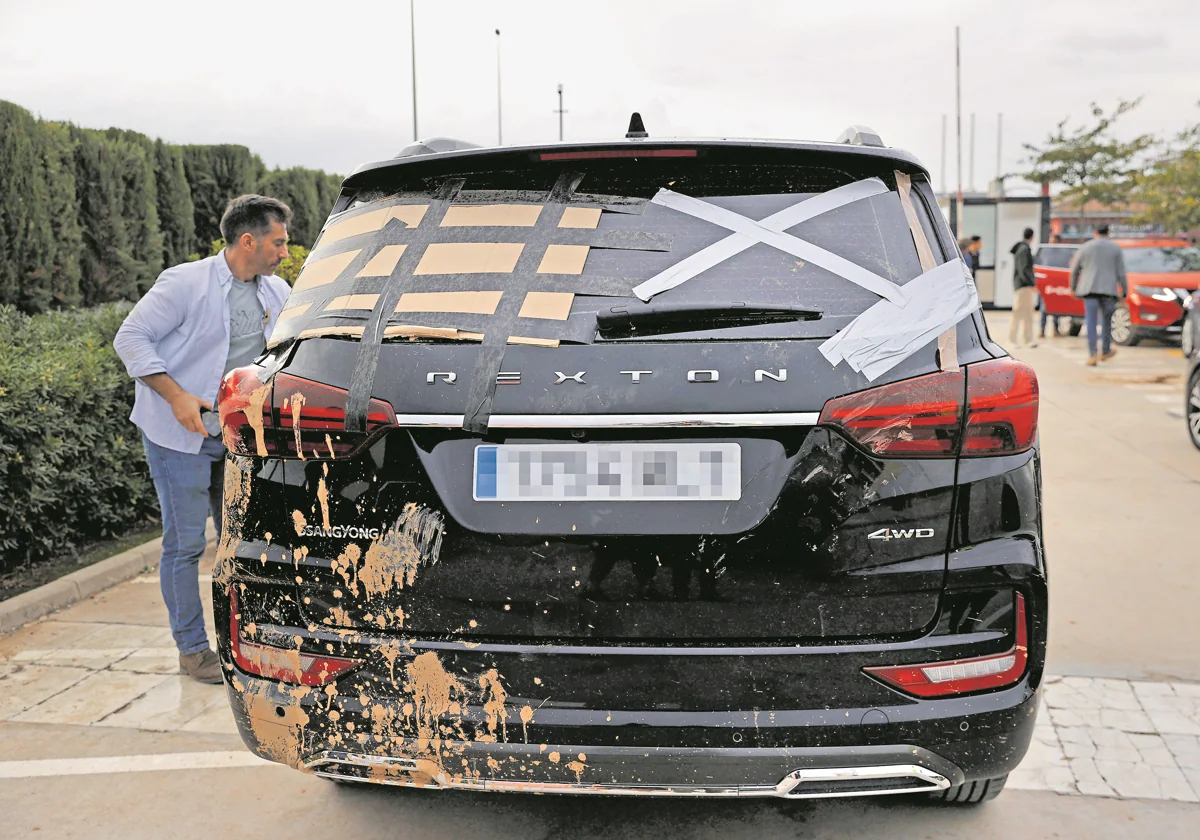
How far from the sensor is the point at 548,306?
7.64 ft

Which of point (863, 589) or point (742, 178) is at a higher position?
point (742, 178)

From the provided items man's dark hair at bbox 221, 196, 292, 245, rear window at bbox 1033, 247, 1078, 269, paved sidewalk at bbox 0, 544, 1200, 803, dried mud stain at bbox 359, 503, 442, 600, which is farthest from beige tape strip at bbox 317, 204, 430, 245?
rear window at bbox 1033, 247, 1078, 269

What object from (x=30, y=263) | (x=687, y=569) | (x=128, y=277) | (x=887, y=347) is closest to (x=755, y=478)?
(x=687, y=569)

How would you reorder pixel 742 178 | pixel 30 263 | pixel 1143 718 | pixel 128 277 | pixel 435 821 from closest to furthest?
pixel 742 178, pixel 435 821, pixel 1143 718, pixel 30 263, pixel 128 277

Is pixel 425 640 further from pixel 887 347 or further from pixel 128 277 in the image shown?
pixel 128 277

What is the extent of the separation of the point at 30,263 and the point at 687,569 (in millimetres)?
9004

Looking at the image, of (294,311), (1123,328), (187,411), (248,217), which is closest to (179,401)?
(187,411)

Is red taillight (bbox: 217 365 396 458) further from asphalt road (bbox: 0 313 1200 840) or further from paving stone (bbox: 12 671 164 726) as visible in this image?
paving stone (bbox: 12 671 164 726)

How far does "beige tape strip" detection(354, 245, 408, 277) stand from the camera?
251cm

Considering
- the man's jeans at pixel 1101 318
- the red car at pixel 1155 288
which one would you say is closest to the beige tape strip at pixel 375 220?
the man's jeans at pixel 1101 318

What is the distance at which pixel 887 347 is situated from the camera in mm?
2254

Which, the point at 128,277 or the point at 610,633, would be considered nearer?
the point at 610,633

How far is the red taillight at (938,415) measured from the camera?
7.27 ft

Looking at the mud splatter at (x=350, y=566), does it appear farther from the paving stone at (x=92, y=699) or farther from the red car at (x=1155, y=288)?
the red car at (x=1155, y=288)
